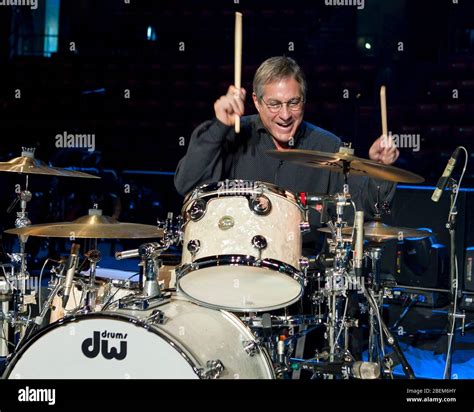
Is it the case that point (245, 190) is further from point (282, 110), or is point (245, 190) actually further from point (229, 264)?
point (282, 110)

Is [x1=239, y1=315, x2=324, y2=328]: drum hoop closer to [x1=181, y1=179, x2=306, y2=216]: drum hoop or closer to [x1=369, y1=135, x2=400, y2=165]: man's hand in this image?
[x1=181, y1=179, x2=306, y2=216]: drum hoop

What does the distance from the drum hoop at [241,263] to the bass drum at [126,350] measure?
0.22 metres

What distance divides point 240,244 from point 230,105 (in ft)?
2.21

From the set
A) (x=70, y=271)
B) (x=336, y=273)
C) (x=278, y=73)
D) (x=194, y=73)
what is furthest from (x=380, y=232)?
(x=194, y=73)

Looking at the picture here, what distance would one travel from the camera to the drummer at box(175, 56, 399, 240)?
3699mm

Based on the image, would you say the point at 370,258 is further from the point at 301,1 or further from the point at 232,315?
the point at 301,1

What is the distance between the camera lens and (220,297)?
3.24 m

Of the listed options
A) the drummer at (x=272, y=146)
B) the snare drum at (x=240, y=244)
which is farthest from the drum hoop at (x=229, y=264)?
the drummer at (x=272, y=146)

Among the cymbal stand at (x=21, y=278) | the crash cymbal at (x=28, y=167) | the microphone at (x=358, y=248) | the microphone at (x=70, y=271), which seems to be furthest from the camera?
the cymbal stand at (x=21, y=278)

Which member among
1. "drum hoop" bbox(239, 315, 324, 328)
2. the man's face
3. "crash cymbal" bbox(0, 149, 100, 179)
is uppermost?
the man's face

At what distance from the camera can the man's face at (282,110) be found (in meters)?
3.86

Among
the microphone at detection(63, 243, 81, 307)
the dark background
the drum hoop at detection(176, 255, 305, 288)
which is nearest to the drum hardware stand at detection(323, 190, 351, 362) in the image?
the drum hoop at detection(176, 255, 305, 288)

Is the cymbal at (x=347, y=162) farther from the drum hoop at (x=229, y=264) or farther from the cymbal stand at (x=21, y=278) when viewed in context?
the cymbal stand at (x=21, y=278)

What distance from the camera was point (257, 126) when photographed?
4.01 m
